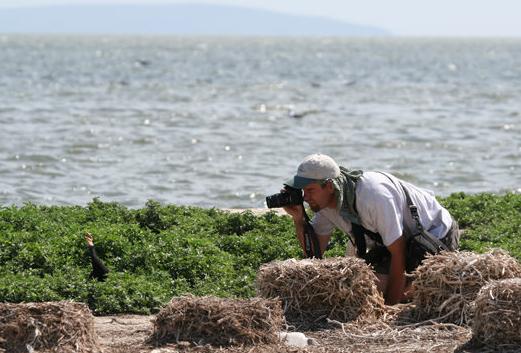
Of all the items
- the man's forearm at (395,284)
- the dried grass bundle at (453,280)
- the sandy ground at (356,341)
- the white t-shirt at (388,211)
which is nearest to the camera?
the sandy ground at (356,341)

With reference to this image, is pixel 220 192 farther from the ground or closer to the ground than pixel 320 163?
closer to the ground

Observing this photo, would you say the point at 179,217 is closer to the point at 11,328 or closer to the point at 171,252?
the point at 171,252

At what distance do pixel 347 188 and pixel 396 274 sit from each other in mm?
770

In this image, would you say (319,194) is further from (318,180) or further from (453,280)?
(453,280)

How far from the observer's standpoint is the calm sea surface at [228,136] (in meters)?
20.4

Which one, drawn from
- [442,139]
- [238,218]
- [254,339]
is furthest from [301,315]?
[442,139]

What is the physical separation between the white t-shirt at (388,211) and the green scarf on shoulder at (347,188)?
0.04m

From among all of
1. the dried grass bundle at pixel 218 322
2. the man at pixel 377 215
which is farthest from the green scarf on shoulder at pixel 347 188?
the dried grass bundle at pixel 218 322

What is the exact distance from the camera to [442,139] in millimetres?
29609

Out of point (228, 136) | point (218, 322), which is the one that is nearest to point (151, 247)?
point (218, 322)

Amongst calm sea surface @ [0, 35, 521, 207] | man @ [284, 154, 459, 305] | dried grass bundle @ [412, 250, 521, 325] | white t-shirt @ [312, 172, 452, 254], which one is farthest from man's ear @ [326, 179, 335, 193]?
calm sea surface @ [0, 35, 521, 207]

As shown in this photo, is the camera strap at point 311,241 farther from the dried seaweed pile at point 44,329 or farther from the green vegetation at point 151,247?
the dried seaweed pile at point 44,329

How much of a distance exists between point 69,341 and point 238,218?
503cm

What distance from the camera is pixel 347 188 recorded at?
28.4ft
